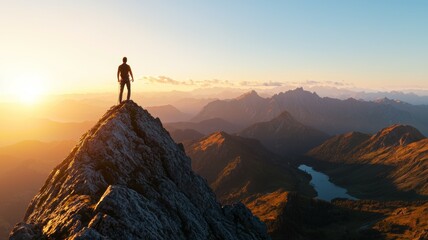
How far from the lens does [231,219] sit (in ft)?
194

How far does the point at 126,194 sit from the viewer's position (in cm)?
3306

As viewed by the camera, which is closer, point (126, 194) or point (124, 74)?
point (126, 194)

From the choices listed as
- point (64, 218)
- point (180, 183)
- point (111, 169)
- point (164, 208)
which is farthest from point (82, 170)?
point (180, 183)

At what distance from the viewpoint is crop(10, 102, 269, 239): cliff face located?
30453 mm

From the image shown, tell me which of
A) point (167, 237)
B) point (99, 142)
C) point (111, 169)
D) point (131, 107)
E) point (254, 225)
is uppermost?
A: point (131, 107)

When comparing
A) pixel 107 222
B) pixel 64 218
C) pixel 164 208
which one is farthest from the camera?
pixel 164 208

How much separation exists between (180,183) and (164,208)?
9375 mm

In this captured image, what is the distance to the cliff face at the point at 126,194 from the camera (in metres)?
30.5

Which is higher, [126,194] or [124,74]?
[124,74]

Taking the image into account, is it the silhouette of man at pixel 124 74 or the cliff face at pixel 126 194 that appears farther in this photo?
the silhouette of man at pixel 124 74

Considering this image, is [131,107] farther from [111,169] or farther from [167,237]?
[167,237]

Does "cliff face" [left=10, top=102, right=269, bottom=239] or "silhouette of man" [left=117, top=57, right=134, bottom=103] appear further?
"silhouette of man" [left=117, top=57, right=134, bottom=103]

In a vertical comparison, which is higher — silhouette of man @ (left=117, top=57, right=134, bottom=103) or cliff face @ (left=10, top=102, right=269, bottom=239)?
silhouette of man @ (left=117, top=57, right=134, bottom=103)

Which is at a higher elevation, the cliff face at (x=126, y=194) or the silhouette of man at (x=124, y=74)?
the silhouette of man at (x=124, y=74)
